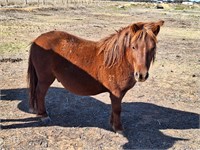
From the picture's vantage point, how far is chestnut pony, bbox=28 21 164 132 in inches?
177

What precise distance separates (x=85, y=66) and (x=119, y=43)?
0.67 m

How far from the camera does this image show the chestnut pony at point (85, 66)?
177 inches

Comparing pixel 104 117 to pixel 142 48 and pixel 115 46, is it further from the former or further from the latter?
pixel 142 48

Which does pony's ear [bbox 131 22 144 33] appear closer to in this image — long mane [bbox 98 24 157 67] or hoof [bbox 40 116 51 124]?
long mane [bbox 98 24 157 67]

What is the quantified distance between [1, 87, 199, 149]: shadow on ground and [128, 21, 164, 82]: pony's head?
3.97 ft

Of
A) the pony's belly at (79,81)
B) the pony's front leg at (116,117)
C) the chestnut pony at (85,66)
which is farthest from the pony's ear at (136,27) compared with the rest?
the pony's front leg at (116,117)

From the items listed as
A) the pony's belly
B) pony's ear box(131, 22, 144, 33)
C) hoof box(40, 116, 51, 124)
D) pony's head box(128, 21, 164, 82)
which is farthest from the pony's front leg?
pony's ear box(131, 22, 144, 33)

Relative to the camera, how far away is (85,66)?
4.70m

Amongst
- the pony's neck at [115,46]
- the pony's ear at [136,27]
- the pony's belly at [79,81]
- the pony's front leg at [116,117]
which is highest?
the pony's ear at [136,27]

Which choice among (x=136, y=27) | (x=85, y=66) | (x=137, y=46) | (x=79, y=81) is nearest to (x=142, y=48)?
(x=137, y=46)

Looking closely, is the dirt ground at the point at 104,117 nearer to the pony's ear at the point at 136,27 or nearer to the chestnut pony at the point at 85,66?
the chestnut pony at the point at 85,66

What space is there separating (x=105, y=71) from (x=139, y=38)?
88 centimetres

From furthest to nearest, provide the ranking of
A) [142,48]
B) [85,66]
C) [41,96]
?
1. [41,96]
2. [85,66]
3. [142,48]

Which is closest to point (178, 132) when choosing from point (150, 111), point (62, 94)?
point (150, 111)
